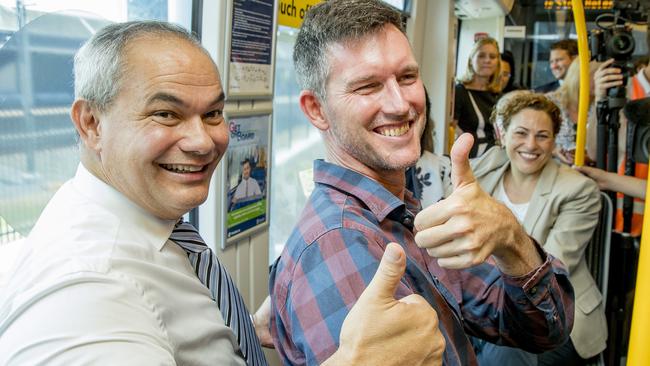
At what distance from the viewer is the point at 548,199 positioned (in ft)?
8.73

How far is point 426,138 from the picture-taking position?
304 centimetres

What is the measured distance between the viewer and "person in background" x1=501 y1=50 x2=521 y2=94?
5.62 m

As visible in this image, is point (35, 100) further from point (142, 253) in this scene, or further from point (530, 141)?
point (530, 141)

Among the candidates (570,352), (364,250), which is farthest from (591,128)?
(364,250)

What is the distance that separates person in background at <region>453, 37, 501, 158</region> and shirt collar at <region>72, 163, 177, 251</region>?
3.94m

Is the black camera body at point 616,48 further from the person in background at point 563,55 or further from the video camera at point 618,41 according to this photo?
the person in background at point 563,55

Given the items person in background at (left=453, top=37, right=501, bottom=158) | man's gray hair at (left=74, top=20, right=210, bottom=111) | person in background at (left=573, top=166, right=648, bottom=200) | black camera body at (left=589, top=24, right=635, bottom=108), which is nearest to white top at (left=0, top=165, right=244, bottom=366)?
man's gray hair at (left=74, top=20, right=210, bottom=111)

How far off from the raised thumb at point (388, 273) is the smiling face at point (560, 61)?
4.95m

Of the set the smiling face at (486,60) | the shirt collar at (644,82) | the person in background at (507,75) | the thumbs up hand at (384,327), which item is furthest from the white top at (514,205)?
the person in background at (507,75)

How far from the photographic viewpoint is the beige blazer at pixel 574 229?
2.50m

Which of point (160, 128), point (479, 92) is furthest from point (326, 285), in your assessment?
point (479, 92)

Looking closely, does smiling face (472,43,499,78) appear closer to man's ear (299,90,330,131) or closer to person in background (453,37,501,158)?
person in background (453,37,501,158)

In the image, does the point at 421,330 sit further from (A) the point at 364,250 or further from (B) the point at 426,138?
(B) the point at 426,138

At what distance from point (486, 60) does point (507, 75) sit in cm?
101
